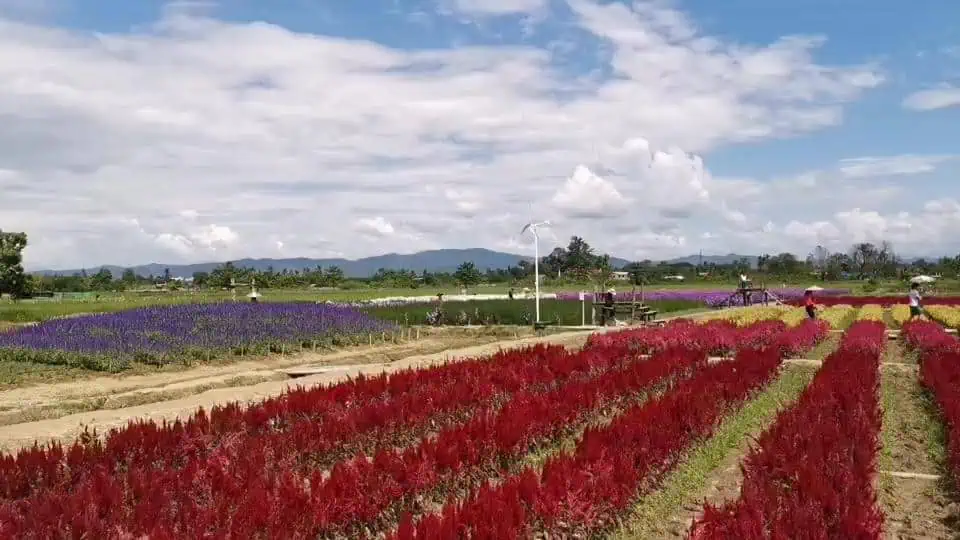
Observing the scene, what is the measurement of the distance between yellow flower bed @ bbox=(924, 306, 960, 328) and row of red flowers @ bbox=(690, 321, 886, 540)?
16274 millimetres

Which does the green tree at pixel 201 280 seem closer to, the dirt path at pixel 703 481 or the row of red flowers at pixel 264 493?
the dirt path at pixel 703 481

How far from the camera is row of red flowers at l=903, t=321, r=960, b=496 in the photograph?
729 centimetres

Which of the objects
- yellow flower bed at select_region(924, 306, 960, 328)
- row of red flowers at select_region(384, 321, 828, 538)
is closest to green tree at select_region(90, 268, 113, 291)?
yellow flower bed at select_region(924, 306, 960, 328)

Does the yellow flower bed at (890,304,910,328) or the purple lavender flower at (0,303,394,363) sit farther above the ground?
the purple lavender flower at (0,303,394,363)

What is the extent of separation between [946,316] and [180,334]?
74.3 ft

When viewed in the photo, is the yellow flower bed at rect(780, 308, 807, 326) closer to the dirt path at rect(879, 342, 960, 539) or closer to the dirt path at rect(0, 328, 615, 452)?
the dirt path at rect(879, 342, 960, 539)

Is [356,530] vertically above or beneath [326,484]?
beneath

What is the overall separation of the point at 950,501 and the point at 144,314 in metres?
18.9

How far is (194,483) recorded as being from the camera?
5762 mm

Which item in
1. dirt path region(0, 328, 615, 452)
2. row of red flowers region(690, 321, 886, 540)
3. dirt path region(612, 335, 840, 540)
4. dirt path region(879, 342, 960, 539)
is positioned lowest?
dirt path region(879, 342, 960, 539)

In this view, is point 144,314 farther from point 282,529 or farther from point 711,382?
point 282,529

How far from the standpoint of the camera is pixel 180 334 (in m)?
18.4

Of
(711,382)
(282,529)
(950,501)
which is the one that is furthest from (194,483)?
(711,382)

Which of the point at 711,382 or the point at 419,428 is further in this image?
the point at 711,382
